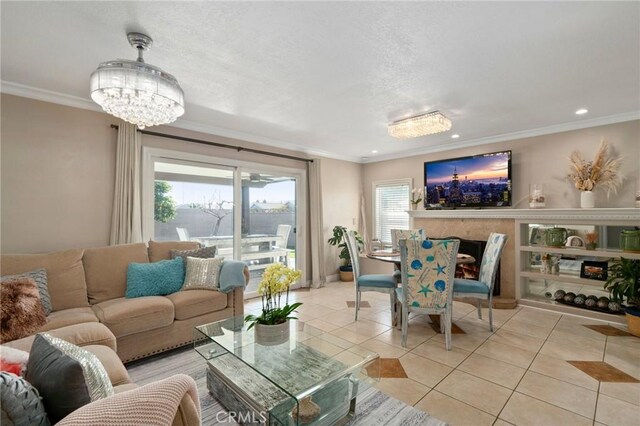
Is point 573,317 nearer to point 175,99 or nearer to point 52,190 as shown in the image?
point 175,99

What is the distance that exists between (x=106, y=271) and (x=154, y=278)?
1.43 feet

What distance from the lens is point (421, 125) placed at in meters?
3.42

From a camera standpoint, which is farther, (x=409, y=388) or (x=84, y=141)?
(x=84, y=141)

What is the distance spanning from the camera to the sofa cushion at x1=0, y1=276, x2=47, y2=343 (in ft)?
6.05

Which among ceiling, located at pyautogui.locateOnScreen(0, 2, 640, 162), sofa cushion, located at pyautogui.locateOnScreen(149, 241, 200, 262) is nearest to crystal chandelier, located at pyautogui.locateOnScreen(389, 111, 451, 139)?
ceiling, located at pyautogui.locateOnScreen(0, 2, 640, 162)

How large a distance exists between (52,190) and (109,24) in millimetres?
1982

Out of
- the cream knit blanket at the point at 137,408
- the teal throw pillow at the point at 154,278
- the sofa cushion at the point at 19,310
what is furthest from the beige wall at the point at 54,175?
the cream knit blanket at the point at 137,408

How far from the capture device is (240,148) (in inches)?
168

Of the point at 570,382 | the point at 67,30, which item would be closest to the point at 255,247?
the point at 67,30

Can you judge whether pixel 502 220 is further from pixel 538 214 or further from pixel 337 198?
pixel 337 198

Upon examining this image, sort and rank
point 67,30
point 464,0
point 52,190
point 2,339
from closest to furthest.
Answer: point 464,0 < point 2,339 < point 67,30 < point 52,190

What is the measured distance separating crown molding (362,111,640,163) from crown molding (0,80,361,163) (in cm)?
137

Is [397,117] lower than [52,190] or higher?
higher

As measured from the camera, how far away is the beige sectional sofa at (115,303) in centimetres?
230
